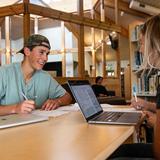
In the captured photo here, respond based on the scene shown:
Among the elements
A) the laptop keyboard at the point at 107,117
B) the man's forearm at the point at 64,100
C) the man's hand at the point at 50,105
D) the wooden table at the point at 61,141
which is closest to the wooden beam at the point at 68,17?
the man's forearm at the point at 64,100

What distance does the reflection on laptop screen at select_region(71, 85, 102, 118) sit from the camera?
49.3 inches

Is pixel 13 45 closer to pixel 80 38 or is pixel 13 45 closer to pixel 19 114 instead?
pixel 80 38

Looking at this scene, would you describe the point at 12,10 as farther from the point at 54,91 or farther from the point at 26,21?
the point at 54,91

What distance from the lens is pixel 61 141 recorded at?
795 mm

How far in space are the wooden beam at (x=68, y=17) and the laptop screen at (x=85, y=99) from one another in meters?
3.06

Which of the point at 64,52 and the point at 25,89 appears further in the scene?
the point at 64,52

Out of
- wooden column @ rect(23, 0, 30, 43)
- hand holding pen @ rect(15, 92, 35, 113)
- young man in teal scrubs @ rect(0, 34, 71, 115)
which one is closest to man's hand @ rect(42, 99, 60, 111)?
young man in teal scrubs @ rect(0, 34, 71, 115)

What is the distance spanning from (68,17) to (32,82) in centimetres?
324

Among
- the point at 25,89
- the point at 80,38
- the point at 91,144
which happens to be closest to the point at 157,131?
the point at 91,144

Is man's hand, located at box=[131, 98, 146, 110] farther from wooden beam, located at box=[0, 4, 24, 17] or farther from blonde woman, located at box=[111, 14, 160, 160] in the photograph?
wooden beam, located at box=[0, 4, 24, 17]

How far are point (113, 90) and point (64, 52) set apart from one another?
1.76 m

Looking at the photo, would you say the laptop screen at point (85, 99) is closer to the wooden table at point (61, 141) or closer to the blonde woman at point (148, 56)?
the wooden table at point (61, 141)

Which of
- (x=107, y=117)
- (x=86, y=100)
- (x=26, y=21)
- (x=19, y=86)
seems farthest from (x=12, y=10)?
(x=107, y=117)

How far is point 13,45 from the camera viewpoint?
5957mm
